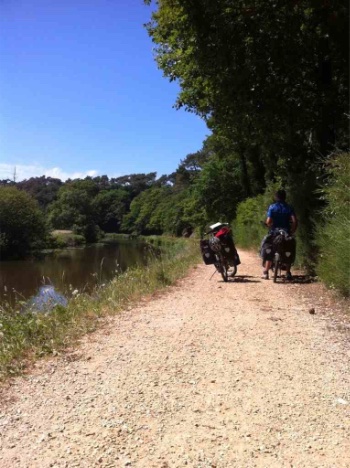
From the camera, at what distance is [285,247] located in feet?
32.7

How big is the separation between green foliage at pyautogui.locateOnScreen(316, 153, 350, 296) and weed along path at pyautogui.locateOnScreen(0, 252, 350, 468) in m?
1.18

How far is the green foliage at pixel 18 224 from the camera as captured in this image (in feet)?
196

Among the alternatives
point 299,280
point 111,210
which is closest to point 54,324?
point 299,280

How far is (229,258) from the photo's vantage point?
10836mm

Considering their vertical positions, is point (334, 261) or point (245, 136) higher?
point (245, 136)

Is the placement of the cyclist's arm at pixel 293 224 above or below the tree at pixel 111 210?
below

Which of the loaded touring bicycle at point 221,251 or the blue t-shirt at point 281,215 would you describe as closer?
the blue t-shirt at point 281,215

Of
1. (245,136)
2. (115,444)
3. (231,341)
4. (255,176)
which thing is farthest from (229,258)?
(255,176)

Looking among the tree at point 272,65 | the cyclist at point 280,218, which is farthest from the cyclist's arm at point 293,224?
the tree at point 272,65

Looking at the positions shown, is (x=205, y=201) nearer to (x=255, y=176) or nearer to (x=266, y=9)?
(x=255, y=176)

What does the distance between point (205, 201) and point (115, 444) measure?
119ft

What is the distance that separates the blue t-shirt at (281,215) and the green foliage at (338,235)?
5.08ft

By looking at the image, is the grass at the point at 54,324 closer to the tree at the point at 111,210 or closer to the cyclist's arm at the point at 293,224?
the cyclist's arm at the point at 293,224

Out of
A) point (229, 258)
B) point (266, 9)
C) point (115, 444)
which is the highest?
point (266, 9)
